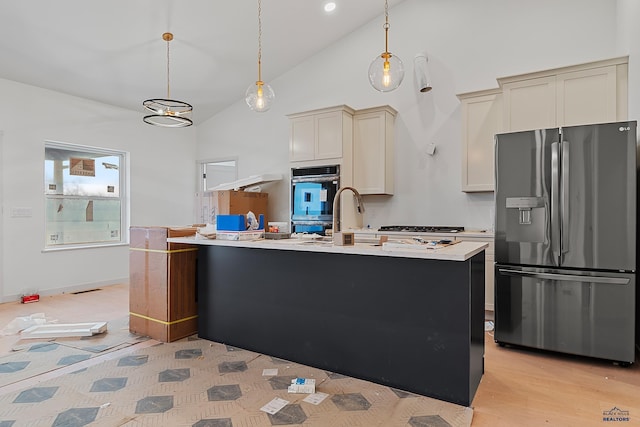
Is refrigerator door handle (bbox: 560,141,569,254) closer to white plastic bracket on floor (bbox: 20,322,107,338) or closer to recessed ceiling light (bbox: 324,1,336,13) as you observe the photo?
recessed ceiling light (bbox: 324,1,336,13)

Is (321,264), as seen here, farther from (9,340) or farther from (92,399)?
(9,340)

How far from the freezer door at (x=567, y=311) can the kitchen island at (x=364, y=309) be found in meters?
0.70

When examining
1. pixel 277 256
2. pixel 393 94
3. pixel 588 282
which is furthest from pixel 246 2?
pixel 588 282

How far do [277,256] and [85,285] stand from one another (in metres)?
4.07

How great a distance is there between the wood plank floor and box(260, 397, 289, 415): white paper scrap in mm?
1068

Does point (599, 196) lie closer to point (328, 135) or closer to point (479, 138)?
point (479, 138)

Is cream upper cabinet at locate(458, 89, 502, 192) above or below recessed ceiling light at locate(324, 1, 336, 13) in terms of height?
below

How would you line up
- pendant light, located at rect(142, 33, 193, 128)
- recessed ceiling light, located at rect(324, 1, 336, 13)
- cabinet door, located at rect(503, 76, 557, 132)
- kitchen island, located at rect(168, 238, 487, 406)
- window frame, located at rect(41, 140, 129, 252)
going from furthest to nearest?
window frame, located at rect(41, 140, 129, 252)
recessed ceiling light, located at rect(324, 1, 336, 13)
cabinet door, located at rect(503, 76, 557, 132)
pendant light, located at rect(142, 33, 193, 128)
kitchen island, located at rect(168, 238, 487, 406)

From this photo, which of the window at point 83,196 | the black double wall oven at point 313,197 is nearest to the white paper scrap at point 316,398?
the black double wall oven at point 313,197

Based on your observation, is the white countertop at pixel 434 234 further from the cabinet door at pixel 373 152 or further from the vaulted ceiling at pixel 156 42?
the vaulted ceiling at pixel 156 42

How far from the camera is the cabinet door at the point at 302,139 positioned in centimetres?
514

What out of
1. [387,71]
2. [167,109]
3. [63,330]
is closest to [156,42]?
[167,109]

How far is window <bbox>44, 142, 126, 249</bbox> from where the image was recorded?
5.26 metres

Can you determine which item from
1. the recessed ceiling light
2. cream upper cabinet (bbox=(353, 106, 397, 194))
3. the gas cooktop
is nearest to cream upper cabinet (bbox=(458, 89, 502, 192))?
the gas cooktop
